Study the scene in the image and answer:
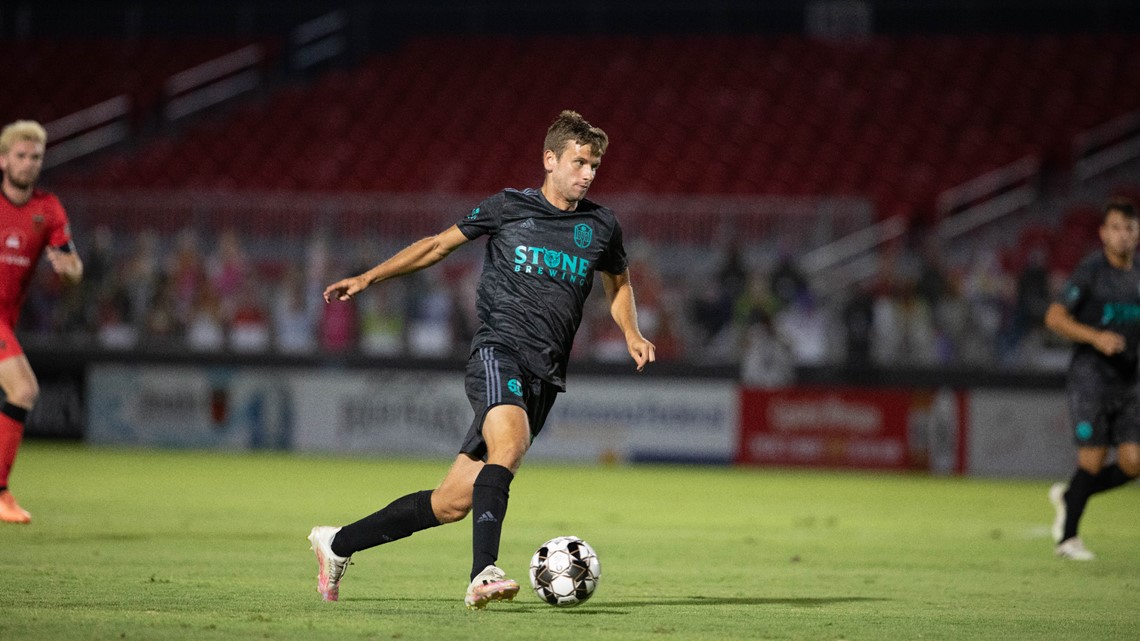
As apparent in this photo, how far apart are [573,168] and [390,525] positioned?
6.25 ft

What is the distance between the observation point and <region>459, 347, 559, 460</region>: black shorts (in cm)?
727

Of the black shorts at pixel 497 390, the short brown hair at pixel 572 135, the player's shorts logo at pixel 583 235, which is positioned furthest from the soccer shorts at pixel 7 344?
the short brown hair at pixel 572 135

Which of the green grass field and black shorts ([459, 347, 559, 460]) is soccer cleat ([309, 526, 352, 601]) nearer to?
the green grass field

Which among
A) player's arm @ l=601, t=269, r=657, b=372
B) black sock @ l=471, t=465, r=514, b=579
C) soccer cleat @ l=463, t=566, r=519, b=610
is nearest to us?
soccer cleat @ l=463, t=566, r=519, b=610

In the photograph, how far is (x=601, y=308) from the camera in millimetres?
20719

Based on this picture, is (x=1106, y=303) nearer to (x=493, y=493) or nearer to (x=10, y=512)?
(x=493, y=493)

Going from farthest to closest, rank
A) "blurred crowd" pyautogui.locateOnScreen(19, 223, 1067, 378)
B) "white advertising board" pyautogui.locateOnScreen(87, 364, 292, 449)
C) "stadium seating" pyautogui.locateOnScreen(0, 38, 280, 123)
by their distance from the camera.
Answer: "stadium seating" pyautogui.locateOnScreen(0, 38, 280, 123) < "white advertising board" pyautogui.locateOnScreen(87, 364, 292, 449) < "blurred crowd" pyautogui.locateOnScreen(19, 223, 1067, 378)

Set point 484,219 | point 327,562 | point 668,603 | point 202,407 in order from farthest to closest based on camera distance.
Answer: point 202,407 < point 668,603 < point 484,219 < point 327,562

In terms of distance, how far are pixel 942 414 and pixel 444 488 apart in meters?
14.1

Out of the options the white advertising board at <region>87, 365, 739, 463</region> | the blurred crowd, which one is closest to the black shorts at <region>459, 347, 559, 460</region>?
the blurred crowd

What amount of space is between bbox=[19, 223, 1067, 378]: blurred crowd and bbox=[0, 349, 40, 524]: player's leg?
400 inches

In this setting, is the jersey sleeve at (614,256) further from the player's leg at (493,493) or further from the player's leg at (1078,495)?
the player's leg at (1078,495)

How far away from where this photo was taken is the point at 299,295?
22000mm

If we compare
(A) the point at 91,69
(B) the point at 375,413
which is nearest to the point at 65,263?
(B) the point at 375,413
